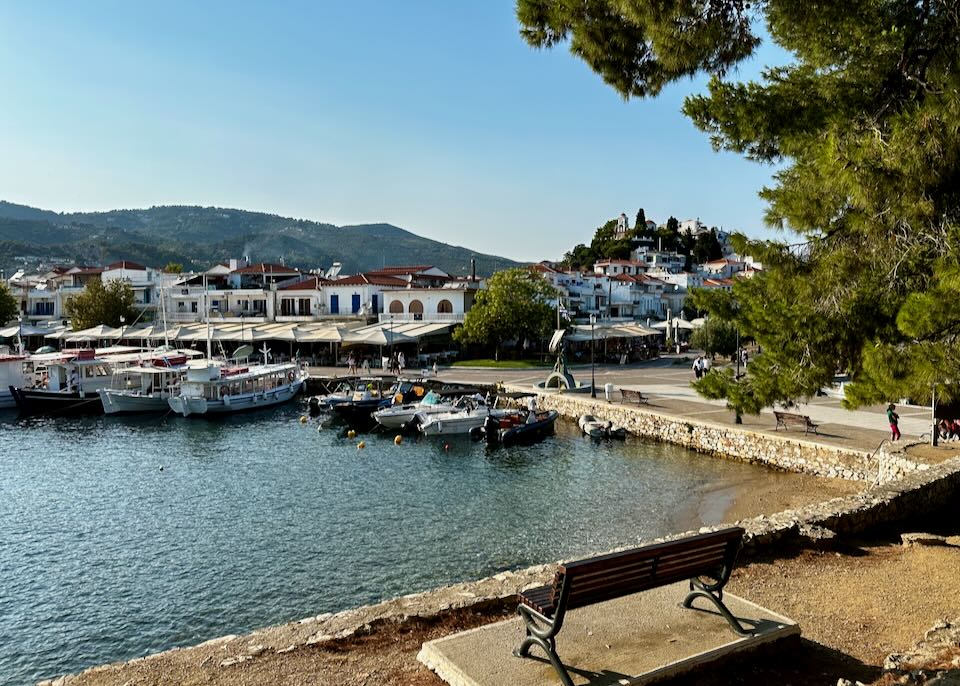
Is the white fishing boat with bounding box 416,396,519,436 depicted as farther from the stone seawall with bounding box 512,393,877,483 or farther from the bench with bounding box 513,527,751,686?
the bench with bounding box 513,527,751,686

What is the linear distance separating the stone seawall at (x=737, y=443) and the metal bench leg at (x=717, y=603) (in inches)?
570

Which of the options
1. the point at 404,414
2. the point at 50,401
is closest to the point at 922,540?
the point at 404,414

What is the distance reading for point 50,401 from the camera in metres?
37.8

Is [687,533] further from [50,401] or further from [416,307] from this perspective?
[416,307]

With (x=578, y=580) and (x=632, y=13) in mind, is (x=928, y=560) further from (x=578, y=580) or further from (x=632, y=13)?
(x=632, y=13)

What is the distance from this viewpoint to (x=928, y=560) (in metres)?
9.69

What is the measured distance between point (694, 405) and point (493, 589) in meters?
22.9

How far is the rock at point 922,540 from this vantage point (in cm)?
1034

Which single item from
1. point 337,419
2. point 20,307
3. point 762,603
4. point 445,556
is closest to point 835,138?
point 762,603

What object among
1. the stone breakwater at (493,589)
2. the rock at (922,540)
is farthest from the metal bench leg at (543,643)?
the rock at (922,540)

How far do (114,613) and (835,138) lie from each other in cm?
1303

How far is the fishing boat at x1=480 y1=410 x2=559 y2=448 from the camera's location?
27.4m

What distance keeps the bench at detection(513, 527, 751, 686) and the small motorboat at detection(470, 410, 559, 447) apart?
67.0 ft

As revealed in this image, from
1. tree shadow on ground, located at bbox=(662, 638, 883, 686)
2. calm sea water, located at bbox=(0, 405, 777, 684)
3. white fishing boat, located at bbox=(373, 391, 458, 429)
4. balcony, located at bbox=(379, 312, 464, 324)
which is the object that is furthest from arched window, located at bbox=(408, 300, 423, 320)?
tree shadow on ground, located at bbox=(662, 638, 883, 686)
